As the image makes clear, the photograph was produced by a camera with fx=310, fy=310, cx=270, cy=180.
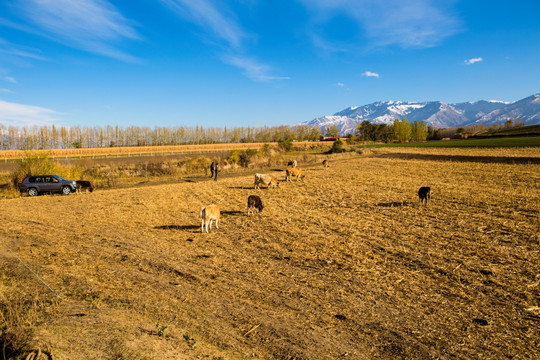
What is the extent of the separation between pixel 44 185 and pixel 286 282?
2536 centimetres

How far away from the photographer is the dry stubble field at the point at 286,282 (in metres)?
5.78

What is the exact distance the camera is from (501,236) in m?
12.1

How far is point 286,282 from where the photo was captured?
864cm

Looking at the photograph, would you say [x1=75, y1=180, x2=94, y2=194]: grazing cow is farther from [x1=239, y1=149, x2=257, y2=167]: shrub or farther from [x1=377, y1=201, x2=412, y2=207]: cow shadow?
[x1=239, y1=149, x2=257, y2=167]: shrub

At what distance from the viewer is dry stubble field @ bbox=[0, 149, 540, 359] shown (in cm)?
578

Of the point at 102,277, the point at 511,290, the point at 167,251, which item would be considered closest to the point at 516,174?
the point at 511,290

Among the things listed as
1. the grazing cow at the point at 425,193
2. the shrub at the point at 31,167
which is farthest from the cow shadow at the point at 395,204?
the shrub at the point at 31,167

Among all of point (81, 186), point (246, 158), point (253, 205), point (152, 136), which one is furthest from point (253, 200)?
point (152, 136)

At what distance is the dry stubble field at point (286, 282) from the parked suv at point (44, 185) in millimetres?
9596

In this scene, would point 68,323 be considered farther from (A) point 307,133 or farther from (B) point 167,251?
(A) point 307,133

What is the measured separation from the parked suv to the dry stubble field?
9596 millimetres

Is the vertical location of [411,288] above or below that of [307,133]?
below

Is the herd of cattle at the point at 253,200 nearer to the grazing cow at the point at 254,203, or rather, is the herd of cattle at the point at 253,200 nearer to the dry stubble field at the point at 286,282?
the grazing cow at the point at 254,203

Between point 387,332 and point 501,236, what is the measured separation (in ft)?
28.8
